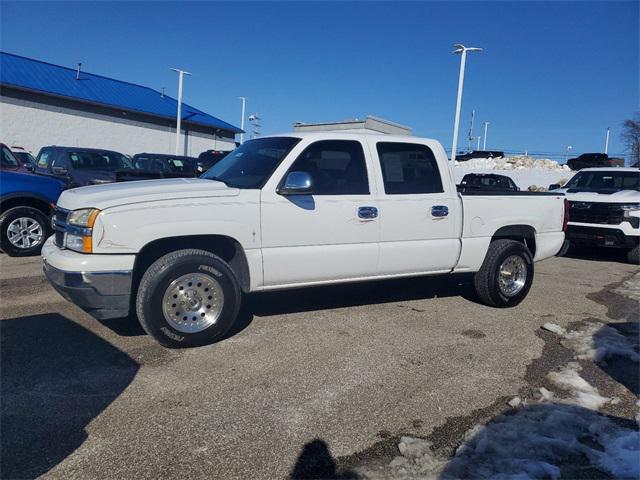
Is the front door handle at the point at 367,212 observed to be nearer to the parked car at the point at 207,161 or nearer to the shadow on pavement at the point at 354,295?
the shadow on pavement at the point at 354,295

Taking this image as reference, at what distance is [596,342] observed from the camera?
5.02 metres

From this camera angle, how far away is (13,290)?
6016 mm

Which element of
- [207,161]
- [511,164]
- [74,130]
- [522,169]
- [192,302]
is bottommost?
[192,302]

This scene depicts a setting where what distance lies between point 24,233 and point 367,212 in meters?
6.03

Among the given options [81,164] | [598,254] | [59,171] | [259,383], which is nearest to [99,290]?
[259,383]

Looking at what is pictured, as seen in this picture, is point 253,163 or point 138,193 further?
point 253,163

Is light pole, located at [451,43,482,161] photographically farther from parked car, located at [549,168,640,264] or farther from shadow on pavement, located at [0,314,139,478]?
shadow on pavement, located at [0,314,139,478]

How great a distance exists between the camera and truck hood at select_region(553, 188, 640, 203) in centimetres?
988

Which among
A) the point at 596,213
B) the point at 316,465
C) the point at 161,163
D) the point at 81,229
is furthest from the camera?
the point at 161,163

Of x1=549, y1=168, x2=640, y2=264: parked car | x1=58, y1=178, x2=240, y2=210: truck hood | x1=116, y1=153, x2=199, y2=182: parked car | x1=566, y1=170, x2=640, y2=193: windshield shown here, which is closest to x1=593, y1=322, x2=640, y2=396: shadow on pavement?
x1=58, y1=178, x2=240, y2=210: truck hood

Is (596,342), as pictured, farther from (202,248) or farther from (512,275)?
(202,248)

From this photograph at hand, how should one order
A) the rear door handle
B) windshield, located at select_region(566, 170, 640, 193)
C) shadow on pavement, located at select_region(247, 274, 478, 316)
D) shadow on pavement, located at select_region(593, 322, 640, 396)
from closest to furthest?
shadow on pavement, located at select_region(593, 322, 640, 396) → the rear door handle → shadow on pavement, located at select_region(247, 274, 478, 316) → windshield, located at select_region(566, 170, 640, 193)

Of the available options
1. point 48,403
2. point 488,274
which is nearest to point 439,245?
point 488,274

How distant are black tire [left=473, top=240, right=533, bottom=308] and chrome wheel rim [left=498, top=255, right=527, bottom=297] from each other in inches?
1.0
